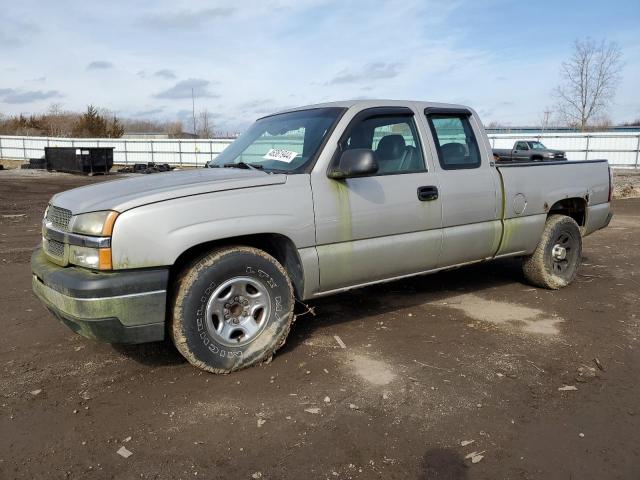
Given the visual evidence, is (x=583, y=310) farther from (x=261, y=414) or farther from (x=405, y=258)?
(x=261, y=414)

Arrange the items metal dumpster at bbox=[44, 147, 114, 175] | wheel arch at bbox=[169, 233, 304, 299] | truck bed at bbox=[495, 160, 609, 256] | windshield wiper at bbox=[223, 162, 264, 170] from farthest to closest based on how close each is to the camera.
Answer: metal dumpster at bbox=[44, 147, 114, 175]
truck bed at bbox=[495, 160, 609, 256]
windshield wiper at bbox=[223, 162, 264, 170]
wheel arch at bbox=[169, 233, 304, 299]

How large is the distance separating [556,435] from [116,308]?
261 cm

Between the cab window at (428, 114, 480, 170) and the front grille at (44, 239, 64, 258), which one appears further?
the cab window at (428, 114, 480, 170)

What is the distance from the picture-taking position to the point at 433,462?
103 inches

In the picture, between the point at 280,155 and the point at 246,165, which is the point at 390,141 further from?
the point at 246,165

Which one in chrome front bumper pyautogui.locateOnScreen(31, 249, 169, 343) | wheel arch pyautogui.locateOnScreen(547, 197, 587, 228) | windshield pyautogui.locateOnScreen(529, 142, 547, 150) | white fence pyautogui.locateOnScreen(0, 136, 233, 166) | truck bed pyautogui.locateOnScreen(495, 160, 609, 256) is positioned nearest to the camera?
chrome front bumper pyautogui.locateOnScreen(31, 249, 169, 343)

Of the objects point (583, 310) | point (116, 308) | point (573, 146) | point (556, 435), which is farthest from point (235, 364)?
point (573, 146)

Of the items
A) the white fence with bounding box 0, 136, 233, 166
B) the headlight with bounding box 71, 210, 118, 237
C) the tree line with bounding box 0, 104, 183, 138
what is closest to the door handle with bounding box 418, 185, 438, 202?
the headlight with bounding box 71, 210, 118, 237

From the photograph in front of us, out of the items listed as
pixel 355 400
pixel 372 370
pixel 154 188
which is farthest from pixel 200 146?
pixel 355 400

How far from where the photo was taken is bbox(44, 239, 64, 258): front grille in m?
3.44

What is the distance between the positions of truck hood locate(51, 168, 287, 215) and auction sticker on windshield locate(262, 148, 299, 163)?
0.25 meters

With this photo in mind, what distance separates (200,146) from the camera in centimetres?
3650

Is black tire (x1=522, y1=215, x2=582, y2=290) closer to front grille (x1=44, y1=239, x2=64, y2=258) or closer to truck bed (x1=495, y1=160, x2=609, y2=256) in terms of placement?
truck bed (x1=495, y1=160, x2=609, y2=256)

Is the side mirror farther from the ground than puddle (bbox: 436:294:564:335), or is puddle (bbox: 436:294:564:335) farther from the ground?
the side mirror
